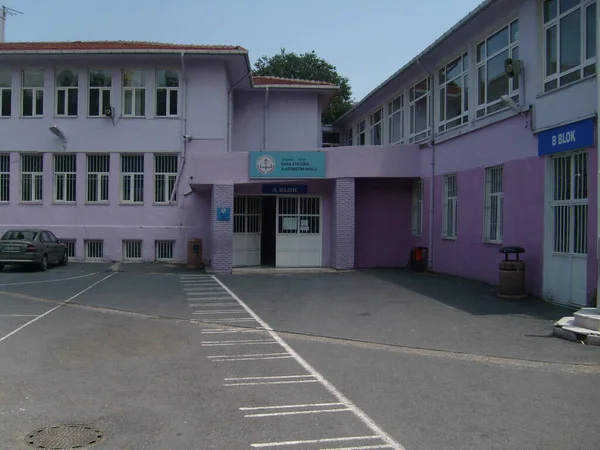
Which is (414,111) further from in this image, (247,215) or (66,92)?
(66,92)

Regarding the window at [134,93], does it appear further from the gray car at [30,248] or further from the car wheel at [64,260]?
the car wheel at [64,260]

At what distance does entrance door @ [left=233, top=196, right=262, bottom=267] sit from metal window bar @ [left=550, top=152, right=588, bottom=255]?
38.7 feet

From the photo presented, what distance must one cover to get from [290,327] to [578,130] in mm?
7088

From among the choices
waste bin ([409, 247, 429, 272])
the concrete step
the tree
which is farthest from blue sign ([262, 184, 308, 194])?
the tree

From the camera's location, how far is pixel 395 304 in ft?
43.2

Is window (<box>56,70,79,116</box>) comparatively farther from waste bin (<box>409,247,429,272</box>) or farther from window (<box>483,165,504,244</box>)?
window (<box>483,165,504,244</box>)

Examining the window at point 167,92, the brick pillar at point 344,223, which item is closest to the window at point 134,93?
the window at point 167,92

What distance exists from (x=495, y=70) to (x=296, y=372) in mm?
12216

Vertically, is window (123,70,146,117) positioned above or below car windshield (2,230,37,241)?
above

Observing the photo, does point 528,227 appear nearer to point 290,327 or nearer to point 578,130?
point 578,130

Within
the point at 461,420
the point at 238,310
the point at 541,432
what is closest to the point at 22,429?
the point at 461,420

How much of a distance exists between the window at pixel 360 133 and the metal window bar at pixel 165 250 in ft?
39.1

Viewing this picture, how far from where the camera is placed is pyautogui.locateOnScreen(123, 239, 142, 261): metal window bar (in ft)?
79.1

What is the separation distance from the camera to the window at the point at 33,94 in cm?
2452
